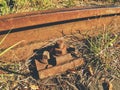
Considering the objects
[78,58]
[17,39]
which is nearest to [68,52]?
[78,58]

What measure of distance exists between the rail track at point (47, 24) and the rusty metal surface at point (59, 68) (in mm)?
374

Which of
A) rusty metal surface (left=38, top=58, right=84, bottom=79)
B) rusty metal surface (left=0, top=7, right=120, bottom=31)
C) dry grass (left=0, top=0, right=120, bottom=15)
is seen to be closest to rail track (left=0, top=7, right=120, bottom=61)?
rusty metal surface (left=0, top=7, right=120, bottom=31)

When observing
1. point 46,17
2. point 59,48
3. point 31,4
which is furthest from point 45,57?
point 31,4

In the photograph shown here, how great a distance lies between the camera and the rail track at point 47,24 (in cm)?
279

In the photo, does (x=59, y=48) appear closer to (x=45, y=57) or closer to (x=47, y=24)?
(x=45, y=57)

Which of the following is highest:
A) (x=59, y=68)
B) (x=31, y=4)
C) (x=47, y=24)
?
(x=31, y=4)

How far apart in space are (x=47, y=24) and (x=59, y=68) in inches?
22.1

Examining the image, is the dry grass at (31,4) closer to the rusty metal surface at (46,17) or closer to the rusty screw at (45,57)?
the rusty metal surface at (46,17)

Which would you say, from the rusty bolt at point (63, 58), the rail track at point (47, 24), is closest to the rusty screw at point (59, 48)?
the rusty bolt at point (63, 58)

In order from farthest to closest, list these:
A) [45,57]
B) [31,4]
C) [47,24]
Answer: [31,4]
[47,24]
[45,57]

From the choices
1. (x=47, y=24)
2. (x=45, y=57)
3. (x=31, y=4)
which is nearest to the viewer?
(x=45, y=57)

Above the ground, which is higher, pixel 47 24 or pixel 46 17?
pixel 46 17

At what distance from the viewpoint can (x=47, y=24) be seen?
309 cm

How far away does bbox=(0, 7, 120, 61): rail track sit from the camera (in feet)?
9.15
